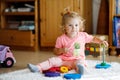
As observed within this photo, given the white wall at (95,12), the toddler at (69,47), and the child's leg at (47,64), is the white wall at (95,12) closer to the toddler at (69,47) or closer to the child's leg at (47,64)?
the toddler at (69,47)

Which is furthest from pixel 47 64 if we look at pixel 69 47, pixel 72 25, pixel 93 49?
pixel 93 49

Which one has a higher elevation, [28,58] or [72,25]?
[72,25]

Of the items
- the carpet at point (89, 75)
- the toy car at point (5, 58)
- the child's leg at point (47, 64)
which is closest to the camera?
the carpet at point (89, 75)

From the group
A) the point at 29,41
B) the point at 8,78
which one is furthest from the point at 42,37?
the point at 8,78

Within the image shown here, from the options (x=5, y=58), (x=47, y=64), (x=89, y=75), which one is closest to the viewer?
(x=89, y=75)

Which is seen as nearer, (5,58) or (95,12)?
(5,58)

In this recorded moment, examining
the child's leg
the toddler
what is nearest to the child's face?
the toddler

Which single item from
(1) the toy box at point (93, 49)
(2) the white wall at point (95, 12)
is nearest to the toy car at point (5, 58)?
(1) the toy box at point (93, 49)

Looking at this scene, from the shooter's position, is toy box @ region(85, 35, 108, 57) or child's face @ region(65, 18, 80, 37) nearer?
child's face @ region(65, 18, 80, 37)

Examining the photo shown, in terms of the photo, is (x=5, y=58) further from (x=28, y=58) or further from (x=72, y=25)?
(x=72, y=25)

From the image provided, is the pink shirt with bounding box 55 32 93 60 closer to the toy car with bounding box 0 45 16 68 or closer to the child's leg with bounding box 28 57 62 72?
the child's leg with bounding box 28 57 62 72

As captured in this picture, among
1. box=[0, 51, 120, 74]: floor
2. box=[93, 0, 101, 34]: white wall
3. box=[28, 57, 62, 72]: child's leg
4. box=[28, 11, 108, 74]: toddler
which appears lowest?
box=[0, 51, 120, 74]: floor

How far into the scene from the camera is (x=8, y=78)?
1.67 metres

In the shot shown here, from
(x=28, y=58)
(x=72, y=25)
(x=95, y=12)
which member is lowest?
(x=28, y=58)
